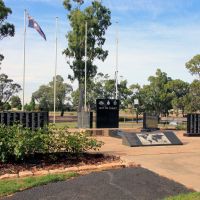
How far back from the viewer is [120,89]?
182ft

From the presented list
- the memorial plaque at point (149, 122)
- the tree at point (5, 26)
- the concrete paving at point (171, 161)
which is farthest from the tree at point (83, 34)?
the concrete paving at point (171, 161)

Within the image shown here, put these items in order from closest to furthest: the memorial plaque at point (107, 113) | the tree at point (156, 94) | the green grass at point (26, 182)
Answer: the green grass at point (26, 182)
the memorial plaque at point (107, 113)
the tree at point (156, 94)

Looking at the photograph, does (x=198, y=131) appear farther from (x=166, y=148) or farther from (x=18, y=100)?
(x=18, y=100)

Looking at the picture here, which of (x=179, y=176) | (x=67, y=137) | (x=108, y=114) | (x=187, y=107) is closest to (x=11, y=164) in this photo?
(x=67, y=137)

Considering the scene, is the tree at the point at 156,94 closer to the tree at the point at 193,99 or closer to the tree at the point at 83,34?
the tree at the point at 193,99

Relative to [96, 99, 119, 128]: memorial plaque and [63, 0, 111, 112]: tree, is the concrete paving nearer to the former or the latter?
[96, 99, 119, 128]: memorial plaque

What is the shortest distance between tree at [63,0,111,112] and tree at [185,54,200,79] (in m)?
11.8

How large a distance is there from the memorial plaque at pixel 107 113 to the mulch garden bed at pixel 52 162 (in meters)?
13.5

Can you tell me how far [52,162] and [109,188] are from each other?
2474 mm

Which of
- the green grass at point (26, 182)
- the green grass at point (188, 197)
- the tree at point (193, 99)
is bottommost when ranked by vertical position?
the green grass at point (188, 197)

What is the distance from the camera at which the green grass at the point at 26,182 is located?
658cm

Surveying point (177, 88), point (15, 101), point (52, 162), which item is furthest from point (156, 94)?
point (52, 162)

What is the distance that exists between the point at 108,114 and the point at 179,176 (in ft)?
51.8

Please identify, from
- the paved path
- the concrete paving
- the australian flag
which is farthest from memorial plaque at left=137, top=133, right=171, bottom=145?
the australian flag
